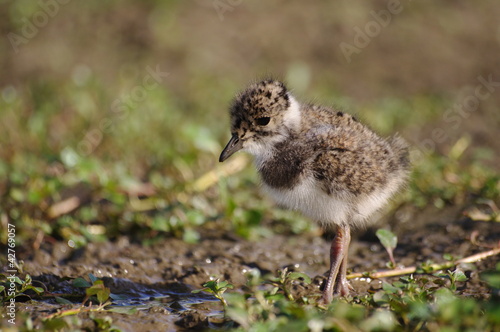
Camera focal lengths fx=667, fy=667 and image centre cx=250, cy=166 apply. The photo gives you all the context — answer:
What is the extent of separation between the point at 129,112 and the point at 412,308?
13.4 feet

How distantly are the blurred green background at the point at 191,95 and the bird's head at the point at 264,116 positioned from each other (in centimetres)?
66

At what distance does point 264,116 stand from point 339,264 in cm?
91

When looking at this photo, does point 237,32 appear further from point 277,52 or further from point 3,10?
point 3,10

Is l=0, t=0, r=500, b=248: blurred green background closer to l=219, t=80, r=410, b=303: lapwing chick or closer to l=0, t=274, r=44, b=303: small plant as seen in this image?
l=219, t=80, r=410, b=303: lapwing chick

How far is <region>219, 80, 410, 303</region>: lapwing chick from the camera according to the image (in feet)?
11.2

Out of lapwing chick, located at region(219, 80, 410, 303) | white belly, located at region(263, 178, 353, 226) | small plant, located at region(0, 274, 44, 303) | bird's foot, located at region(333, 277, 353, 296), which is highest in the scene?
lapwing chick, located at region(219, 80, 410, 303)

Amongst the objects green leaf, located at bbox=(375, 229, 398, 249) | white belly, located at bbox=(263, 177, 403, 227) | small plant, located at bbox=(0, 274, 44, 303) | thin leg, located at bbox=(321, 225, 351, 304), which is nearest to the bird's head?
white belly, located at bbox=(263, 177, 403, 227)

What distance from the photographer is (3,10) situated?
8133mm

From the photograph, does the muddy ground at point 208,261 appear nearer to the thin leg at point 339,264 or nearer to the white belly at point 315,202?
the thin leg at point 339,264

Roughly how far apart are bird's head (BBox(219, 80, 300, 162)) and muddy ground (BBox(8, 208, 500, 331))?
0.76 m

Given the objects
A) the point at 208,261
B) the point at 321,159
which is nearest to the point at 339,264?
the point at 321,159

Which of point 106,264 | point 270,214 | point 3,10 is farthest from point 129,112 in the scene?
point 3,10

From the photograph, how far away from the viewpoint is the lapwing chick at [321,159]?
341 centimetres

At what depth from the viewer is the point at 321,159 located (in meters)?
3.40
